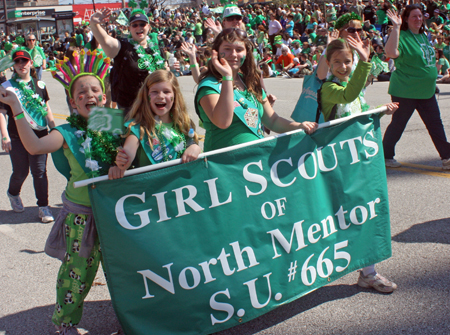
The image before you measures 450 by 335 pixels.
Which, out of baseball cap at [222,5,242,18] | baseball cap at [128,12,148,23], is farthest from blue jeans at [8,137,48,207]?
baseball cap at [222,5,242,18]

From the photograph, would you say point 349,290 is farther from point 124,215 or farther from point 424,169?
point 424,169

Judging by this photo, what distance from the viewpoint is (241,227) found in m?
2.92

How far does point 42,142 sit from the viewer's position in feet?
8.98

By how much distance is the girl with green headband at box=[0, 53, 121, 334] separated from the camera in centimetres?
276

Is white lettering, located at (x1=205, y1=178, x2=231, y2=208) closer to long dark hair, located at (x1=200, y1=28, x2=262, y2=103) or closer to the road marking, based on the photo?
long dark hair, located at (x1=200, y1=28, x2=262, y2=103)

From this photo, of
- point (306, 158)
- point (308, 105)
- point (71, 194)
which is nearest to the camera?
point (71, 194)

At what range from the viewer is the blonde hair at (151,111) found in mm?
2889

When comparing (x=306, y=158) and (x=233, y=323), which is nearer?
(x=233, y=323)

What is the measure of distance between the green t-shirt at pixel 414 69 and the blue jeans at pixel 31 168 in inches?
163

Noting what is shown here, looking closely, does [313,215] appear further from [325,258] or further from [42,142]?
[42,142]

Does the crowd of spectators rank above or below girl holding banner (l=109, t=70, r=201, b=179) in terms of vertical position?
above

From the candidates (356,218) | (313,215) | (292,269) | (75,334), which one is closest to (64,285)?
(75,334)

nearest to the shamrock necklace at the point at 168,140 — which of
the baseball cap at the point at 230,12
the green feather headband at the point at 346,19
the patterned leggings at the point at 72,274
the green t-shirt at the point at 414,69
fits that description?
the patterned leggings at the point at 72,274

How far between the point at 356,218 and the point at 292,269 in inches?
23.0
